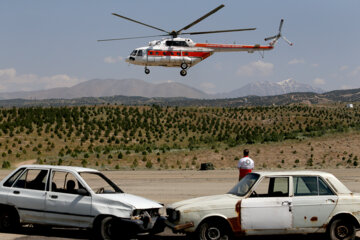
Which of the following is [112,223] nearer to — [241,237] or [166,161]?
[241,237]

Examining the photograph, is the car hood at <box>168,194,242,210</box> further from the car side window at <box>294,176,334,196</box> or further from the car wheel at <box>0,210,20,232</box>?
the car wheel at <box>0,210,20,232</box>

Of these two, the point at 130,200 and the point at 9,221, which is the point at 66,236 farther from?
the point at 130,200

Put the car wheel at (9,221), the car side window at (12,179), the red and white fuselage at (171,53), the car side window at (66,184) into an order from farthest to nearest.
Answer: the red and white fuselage at (171,53), the car side window at (12,179), the car wheel at (9,221), the car side window at (66,184)

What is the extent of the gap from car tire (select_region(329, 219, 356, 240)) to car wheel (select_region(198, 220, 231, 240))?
214cm

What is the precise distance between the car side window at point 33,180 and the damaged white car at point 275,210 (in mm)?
2991

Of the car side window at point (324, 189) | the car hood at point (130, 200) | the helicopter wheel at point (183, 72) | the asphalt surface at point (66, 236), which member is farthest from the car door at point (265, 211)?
the helicopter wheel at point (183, 72)

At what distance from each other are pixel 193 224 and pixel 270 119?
7899 cm

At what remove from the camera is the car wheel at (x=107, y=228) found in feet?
33.3

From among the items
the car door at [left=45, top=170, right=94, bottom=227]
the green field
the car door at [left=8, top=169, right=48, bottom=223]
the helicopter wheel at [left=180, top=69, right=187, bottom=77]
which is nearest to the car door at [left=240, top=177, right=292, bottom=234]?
the car door at [left=45, top=170, right=94, bottom=227]

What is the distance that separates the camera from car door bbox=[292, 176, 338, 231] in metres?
10.2

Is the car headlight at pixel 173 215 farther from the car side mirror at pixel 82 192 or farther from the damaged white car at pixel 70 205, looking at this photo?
the car side mirror at pixel 82 192

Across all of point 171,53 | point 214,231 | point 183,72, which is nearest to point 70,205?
point 214,231

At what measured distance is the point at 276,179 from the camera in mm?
10430

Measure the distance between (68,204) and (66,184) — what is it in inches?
23.3
